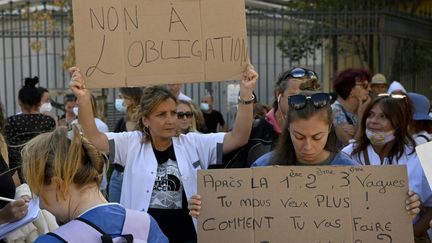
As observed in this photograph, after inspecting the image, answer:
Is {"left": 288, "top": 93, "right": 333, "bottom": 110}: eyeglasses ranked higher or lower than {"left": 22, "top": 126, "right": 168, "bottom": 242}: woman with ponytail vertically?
higher

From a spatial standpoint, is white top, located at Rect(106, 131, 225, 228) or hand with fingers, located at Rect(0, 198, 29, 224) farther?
white top, located at Rect(106, 131, 225, 228)

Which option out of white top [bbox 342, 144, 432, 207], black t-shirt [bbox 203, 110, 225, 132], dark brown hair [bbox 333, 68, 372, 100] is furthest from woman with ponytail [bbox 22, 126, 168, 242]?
black t-shirt [bbox 203, 110, 225, 132]

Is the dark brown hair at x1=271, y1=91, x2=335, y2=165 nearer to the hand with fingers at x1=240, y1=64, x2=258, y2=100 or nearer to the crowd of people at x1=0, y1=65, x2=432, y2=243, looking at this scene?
the crowd of people at x1=0, y1=65, x2=432, y2=243

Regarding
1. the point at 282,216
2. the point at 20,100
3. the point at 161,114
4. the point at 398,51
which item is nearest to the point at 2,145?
the point at 161,114

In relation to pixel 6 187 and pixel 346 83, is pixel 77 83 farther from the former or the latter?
pixel 346 83

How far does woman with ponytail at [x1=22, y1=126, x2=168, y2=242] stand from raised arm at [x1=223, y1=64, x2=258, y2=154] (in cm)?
147

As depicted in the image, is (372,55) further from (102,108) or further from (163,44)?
(163,44)

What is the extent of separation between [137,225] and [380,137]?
226cm

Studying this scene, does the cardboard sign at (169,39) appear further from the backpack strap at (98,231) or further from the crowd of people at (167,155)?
the backpack strap at (98,231)

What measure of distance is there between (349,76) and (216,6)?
3.05m

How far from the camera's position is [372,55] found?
554 inches

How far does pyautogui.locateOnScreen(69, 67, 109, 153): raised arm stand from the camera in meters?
3.96

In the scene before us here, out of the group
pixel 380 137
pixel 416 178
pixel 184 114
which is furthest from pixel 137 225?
pixel 184 114

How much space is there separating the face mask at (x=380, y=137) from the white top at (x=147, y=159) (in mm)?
950
